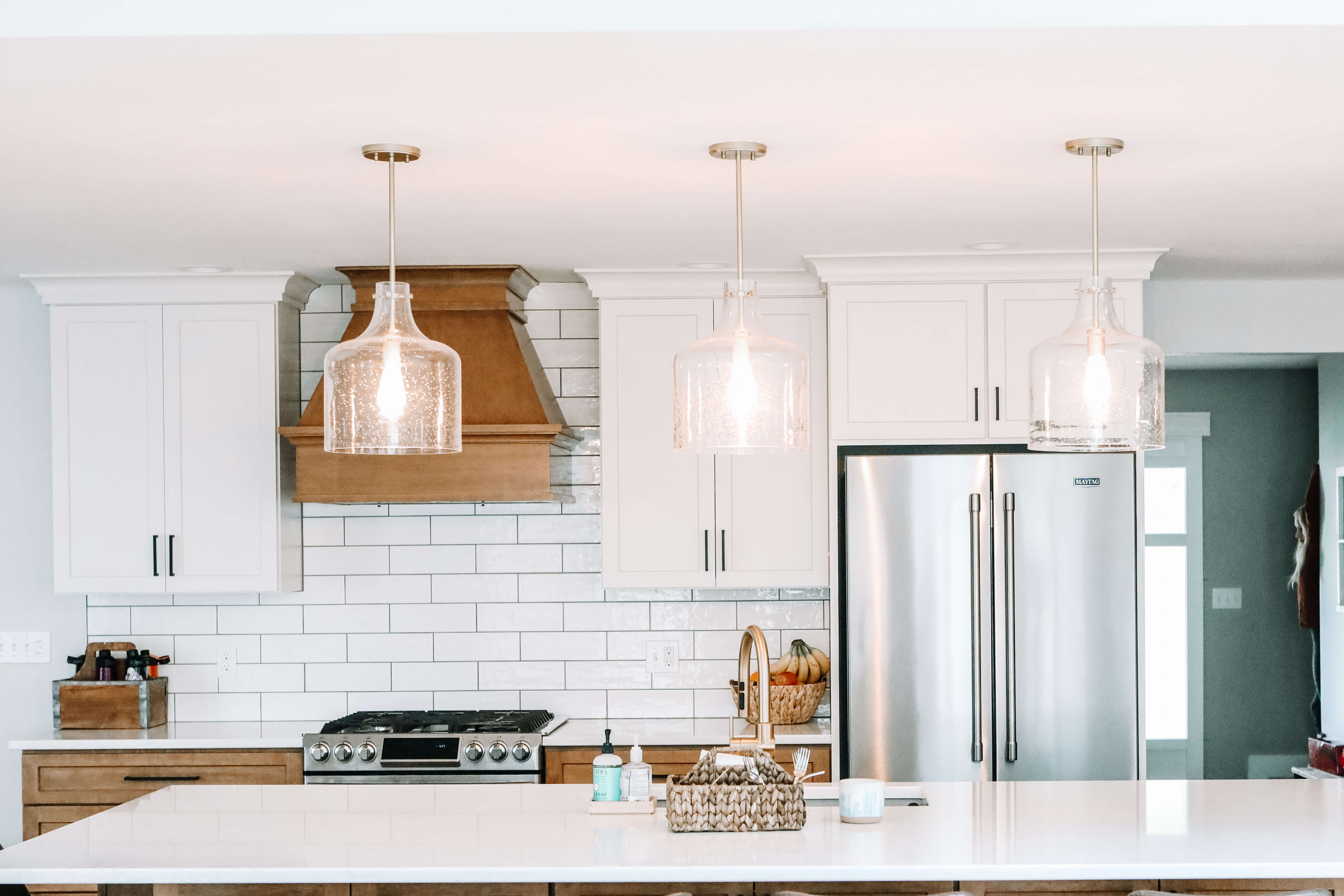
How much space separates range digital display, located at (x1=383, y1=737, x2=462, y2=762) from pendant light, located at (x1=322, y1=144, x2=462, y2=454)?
1.82m

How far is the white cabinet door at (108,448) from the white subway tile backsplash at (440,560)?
0.84 m

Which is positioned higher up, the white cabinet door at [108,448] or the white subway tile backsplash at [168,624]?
the white cabinet door at [108,448]

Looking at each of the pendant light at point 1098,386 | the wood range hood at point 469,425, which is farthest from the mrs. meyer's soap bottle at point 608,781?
the wood range hood at point 469,425

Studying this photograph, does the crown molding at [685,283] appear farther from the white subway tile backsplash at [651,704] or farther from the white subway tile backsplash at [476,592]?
the white subway tile backsplash at [651,704]

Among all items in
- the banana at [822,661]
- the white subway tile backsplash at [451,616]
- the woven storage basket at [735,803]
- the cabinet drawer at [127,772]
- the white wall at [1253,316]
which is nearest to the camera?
the woven storage basket at [735,803]

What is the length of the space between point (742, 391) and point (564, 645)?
2.45 meters

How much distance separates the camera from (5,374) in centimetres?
464

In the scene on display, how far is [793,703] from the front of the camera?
4.30 meters

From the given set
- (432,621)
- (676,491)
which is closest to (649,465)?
(676,491)

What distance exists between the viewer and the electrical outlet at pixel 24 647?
4.62m

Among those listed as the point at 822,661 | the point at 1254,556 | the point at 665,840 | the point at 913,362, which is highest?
the point at 913,362

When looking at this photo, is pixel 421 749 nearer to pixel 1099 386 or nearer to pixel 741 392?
pixel 741 392

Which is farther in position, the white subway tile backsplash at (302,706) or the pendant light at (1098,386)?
the white subway tile backsplash at (302,706)

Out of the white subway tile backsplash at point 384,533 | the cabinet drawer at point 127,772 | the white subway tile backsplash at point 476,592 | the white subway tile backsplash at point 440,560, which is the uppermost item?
the white subway tile backsplash at point 384,533
